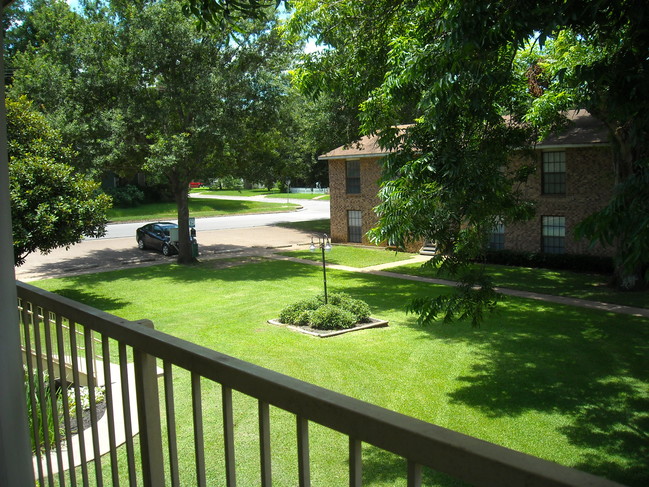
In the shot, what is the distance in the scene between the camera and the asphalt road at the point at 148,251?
2359 centimetres

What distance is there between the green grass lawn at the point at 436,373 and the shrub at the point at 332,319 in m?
0.48

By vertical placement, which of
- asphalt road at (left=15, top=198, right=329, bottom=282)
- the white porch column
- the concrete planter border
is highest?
the white porch column

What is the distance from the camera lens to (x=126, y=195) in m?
43.7

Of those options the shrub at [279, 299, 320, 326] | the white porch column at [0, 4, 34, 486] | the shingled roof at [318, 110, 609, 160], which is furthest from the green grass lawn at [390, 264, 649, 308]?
the white porch column at [0, 4, 34, 486]

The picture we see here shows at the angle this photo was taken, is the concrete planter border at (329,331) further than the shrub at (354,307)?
No

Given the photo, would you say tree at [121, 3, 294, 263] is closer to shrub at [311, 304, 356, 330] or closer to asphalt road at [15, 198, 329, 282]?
asphalt road at [15, 198, 329, 282]

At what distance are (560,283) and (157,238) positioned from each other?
56.0 feet

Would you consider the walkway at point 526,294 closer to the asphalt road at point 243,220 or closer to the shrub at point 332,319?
the shrub at point 332,319

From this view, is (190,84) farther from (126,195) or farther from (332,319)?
(126,195)

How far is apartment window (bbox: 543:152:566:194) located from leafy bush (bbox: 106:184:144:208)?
30496 millimetres

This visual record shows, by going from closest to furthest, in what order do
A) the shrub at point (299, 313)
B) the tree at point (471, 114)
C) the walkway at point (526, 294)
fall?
1. the tree at point (471, 114)
2. the shrub at point (299, 313)
3. the walkway at point (526, 294)

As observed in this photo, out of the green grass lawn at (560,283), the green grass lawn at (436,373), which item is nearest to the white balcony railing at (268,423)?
the green grass lawn at (436,373)

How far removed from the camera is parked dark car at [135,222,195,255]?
87.5 feet

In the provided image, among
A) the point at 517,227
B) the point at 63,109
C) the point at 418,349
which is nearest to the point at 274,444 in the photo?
the point at 418,349
